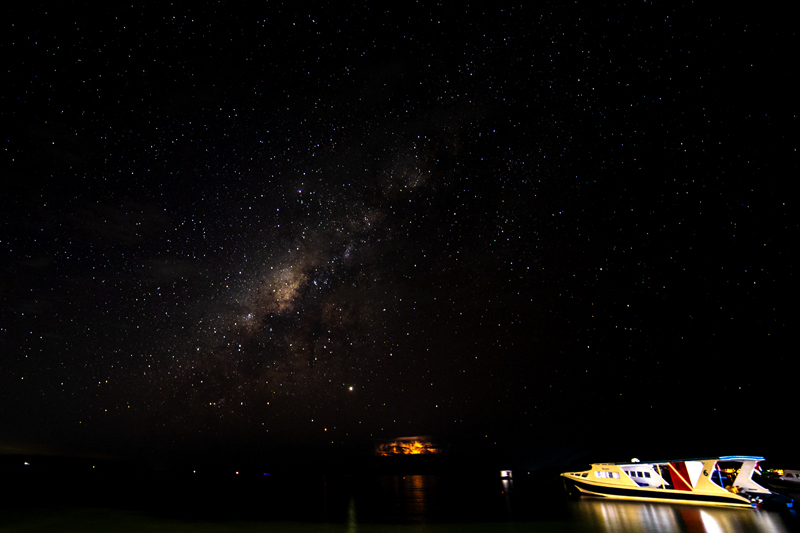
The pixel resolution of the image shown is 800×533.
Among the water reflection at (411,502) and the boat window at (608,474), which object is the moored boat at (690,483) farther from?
the water reflection at (411,502)

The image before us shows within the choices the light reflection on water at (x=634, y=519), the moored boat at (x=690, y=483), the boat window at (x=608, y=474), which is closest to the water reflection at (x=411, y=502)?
the light reflection on water at (x=634, y=519)

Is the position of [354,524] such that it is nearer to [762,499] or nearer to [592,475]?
[592,475]

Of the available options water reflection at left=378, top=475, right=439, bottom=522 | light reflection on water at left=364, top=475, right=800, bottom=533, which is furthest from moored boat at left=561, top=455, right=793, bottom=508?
water reflection at left=378, top=475, right=439, bottom=522

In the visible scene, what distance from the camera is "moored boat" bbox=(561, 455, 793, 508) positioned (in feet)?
93.3

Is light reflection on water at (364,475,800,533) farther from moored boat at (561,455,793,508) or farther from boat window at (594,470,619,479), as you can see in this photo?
boat window at (594,470,619,479)

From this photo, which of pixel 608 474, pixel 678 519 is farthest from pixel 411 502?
pixel 678 519

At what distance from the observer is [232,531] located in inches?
1155

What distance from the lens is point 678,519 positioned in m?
26.6

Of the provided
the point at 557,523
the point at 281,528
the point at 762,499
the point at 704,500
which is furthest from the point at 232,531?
the point at 762,499

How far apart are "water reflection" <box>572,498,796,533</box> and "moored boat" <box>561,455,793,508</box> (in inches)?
Answer: 31.8

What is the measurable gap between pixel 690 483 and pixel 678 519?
18.0 ft

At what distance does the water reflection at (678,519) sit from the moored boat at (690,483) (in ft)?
2.65

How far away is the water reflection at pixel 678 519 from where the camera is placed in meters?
23.5

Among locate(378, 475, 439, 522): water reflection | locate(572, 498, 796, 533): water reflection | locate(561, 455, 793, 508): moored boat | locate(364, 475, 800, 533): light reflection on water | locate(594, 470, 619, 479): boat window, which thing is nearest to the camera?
locate(572, 498, 796, 533): water reflection
